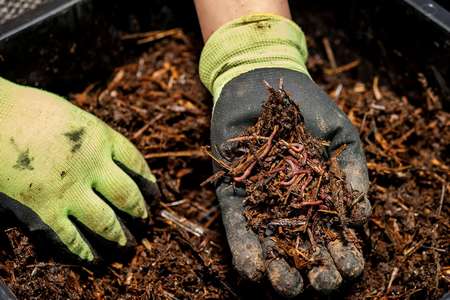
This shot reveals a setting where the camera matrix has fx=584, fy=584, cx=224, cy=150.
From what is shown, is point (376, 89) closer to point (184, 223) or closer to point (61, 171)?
point (184, 223)

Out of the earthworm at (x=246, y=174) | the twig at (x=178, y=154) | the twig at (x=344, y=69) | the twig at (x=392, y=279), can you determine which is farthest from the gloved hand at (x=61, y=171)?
the twig at (x=344, y=69)

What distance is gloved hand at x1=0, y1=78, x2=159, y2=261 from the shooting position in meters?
1.97

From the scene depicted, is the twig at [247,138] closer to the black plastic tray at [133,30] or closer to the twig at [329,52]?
the black plastic tray at [133,30]

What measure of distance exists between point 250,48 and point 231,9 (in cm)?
20

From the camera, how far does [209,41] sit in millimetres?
2230

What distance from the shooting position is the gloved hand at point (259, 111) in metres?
1.82

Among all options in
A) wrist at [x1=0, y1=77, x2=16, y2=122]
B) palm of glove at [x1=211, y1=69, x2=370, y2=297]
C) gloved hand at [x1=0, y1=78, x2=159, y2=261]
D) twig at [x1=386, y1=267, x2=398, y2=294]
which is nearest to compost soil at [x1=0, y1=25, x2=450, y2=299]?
twig at [x1=386, y1=267, x2=398, y2=294]

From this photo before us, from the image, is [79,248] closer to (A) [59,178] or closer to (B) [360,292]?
(A) [59,178]

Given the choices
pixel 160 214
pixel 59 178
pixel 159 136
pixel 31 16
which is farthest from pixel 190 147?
pixel 31 16

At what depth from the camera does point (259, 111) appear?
2.00 metres

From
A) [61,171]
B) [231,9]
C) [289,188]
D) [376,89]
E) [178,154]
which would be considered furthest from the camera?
[376,89]

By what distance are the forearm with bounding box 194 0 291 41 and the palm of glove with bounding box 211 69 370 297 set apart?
0.29 m

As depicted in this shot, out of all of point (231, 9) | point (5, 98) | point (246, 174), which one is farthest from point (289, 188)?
point (5, 98)

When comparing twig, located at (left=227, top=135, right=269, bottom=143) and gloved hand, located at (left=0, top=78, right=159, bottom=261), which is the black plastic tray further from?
twig, located at (left=227, top=135, right=269, bottom=143)
